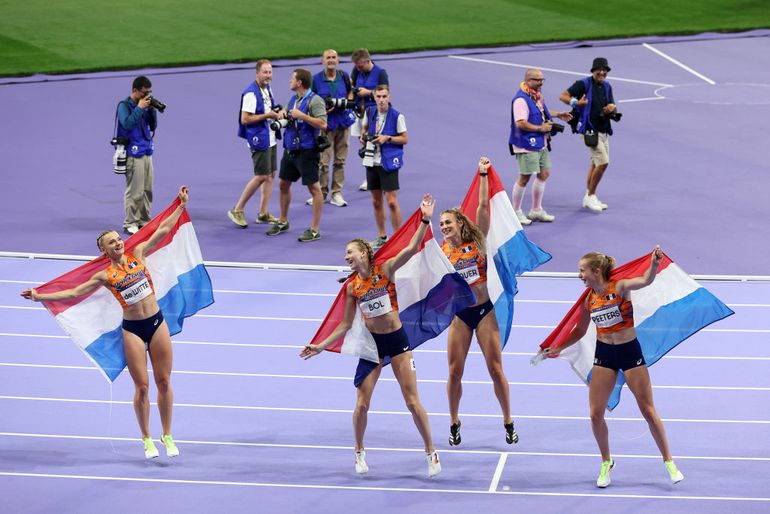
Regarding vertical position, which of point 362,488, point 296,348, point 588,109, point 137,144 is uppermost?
point 588,109

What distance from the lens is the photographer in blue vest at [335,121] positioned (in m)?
17.6

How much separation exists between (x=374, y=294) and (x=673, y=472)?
2.73m

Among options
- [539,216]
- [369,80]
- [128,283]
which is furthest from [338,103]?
[128,283]

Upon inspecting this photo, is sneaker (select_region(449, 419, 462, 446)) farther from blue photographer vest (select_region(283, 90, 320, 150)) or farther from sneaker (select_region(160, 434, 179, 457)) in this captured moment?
blue photographer vest (select_region(283, 90, 320, 150))

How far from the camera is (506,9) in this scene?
31.8 meters

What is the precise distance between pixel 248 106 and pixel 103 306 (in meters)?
6.03

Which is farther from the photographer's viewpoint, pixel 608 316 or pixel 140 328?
pixel 140 328

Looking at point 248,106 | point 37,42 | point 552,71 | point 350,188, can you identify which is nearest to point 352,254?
point 248,106

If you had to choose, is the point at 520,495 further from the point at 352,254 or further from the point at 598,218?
the point at 598,218

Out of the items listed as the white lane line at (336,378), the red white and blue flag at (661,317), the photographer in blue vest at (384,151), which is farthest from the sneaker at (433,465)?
the photographer in blue vest at (384,151)

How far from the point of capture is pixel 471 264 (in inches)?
427

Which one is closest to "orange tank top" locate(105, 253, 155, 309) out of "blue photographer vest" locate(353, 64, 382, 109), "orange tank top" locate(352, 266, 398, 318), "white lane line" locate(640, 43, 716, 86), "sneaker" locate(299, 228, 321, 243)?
"orange tank top" locate(352, 266, 398, 318)

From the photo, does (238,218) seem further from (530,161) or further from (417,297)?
(417,297)

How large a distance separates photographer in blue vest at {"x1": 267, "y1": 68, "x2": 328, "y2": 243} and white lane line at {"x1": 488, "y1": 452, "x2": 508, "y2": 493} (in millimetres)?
6299
